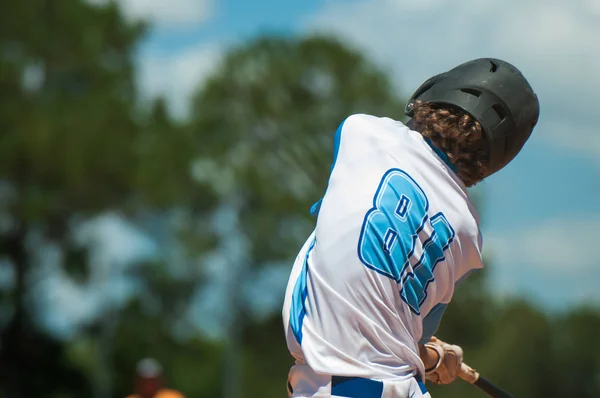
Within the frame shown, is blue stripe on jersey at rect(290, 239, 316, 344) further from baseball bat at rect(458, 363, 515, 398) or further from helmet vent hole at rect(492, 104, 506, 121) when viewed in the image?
baseball bat at rect(458, 363, 515, 398)

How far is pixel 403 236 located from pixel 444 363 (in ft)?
2.35

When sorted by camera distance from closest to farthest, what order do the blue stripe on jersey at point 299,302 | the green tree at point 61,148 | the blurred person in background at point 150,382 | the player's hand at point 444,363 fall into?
the blue stripe on jersey at point 299,302
the player's hand at point 444,363
the blurred person in background at point 150,382
the green tree at point 61,148

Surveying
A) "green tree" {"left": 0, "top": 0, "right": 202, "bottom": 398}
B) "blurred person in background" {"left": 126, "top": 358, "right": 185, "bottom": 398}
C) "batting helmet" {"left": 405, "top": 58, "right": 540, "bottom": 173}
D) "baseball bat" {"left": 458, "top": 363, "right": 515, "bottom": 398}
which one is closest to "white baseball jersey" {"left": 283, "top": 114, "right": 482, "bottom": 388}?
"batting helmet" {"left": 405, "top": 58, "right": 540, "bottom": 173}

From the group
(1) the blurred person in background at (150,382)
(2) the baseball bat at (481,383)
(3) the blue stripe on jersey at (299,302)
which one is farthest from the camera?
(1) the blurred person in background at (150,382)

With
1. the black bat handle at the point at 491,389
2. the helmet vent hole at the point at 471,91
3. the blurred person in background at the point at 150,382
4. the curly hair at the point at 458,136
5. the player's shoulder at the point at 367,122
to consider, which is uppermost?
the blurred person in background at the point at 150,382

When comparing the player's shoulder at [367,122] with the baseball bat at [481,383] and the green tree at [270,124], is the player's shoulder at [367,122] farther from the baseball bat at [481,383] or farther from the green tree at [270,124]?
the green tree at [270,124]

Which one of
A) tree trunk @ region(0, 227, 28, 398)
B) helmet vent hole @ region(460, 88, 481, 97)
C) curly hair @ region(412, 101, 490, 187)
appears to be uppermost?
tree trunk @ region(0, 227, 28, 398)

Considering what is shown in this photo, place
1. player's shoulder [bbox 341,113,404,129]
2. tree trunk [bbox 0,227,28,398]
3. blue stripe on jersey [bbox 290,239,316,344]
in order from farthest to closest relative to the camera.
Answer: tree trunk [bbox 0,227,28,398], player's shoulder [bbox 341,113,404,129], blue stripe on jersey [bbox 290,239,316,344]

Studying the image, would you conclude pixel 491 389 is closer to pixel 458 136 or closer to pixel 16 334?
pixel 458 136

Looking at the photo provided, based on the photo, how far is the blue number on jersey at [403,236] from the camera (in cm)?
314

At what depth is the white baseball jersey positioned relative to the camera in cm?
313

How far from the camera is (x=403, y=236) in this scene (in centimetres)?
316

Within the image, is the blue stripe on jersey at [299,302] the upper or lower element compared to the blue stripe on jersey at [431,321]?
upper

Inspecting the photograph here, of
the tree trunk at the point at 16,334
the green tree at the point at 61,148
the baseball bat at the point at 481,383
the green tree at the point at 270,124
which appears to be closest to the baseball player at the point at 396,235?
the baseball bat at the point at 481,383
